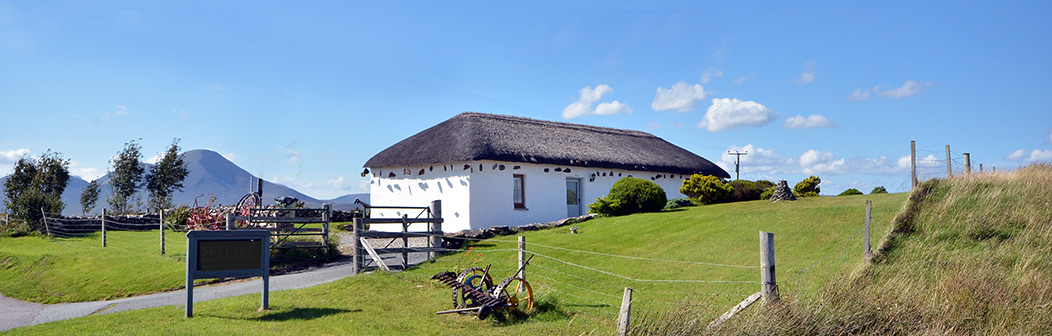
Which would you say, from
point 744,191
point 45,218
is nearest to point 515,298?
point 744,191

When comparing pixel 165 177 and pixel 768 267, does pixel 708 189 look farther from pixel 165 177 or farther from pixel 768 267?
pixel 165 177

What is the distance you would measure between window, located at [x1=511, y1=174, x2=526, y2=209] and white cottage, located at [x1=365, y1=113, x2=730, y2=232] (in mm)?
35

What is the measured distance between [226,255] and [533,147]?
1517 cm

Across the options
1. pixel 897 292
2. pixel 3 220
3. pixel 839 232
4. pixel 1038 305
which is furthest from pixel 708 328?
pixel 3 220

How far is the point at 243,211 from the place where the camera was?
67.8 feet

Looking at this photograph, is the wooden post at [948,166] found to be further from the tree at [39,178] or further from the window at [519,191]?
the tree at [39,178]

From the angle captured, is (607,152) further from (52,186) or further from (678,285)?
(52,186)

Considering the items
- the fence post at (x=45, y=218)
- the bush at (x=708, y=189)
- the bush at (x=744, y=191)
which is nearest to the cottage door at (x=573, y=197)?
the bush at (x=708, y=189)

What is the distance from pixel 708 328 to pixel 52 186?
3676 cm

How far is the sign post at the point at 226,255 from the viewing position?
9.81 m

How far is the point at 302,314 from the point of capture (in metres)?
Result: 9.59

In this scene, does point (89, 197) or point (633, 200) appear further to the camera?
point (89, 197)

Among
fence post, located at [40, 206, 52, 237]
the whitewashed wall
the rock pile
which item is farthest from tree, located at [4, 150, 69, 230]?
the rock pile

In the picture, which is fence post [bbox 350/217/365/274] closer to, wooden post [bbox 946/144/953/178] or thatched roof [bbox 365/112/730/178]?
thatched roof [bbox 365/112/730/178]
